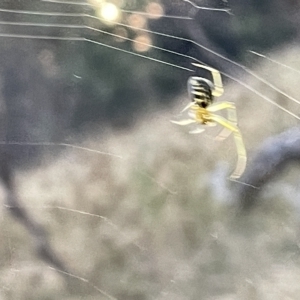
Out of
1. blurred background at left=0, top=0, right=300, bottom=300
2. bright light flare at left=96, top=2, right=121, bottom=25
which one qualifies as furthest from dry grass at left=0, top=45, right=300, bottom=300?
bright light flare at left=96, top=2, right=121, bottom=25

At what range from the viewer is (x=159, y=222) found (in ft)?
2.68

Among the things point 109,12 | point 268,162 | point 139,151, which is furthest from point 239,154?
point 109,12

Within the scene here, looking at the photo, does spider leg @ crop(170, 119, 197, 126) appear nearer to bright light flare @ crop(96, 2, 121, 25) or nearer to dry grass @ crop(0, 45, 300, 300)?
dry grass @ crop(0, 45, 300, 300)

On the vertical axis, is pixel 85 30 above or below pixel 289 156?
above

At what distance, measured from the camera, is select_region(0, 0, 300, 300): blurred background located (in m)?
0.80

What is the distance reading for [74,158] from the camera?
0.84 meters

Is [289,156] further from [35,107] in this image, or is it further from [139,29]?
[35,107]

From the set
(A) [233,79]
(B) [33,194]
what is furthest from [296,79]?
(B) [33,194]

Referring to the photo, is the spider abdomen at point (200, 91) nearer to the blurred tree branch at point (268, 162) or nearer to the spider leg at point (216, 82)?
the spider leg at point (216, 82)

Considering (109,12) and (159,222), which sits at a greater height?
(109,12)

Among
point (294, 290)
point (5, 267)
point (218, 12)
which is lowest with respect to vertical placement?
point (294, 290)

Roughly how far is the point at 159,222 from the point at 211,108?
0.19 m

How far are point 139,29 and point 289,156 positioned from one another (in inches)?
12.1

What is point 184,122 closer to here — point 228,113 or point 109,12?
point 228,113
